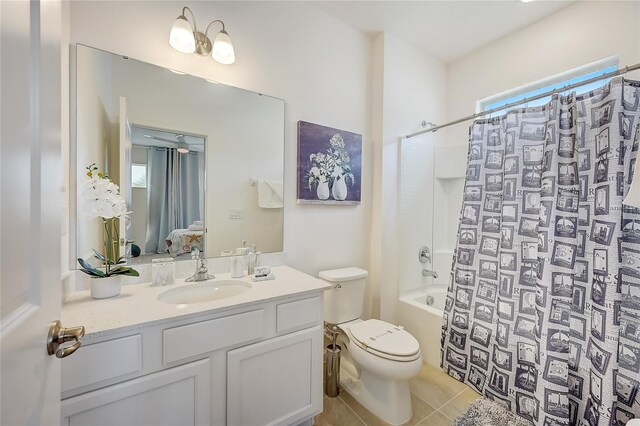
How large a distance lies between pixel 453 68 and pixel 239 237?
269 centimetres

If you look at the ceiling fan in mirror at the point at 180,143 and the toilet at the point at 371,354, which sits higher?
the ceiling fan in mirror at the point at 180,143

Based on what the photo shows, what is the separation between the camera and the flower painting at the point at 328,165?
74.7 inches

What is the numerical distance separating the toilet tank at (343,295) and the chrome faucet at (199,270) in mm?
779

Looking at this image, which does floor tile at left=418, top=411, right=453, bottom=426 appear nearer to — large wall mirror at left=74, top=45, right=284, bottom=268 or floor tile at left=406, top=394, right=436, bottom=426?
floor tile at left=406, top=394, right=436, bottom=426

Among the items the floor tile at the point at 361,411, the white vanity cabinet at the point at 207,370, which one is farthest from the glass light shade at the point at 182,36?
the floor tile at the point at 361,411

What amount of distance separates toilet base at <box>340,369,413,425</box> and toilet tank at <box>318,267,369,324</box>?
1.24ft

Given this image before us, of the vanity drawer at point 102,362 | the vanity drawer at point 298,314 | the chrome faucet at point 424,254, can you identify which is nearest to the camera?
the vanity drawer at point 102,362

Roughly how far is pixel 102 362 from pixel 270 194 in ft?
3.82

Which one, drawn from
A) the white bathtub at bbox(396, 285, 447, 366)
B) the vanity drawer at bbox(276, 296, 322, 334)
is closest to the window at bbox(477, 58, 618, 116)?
the white bathtub at bbox(396, 285, 447, 366)

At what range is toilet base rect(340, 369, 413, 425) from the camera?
1508 millimetres

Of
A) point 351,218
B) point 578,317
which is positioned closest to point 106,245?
point 351,218

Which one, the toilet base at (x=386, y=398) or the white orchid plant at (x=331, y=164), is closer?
the toilet base at (x=386, y=398)

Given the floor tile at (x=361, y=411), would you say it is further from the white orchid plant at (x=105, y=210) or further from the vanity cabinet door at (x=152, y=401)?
the white orchid plant at (x=105, y=210)

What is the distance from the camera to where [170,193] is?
1447 millimetres
